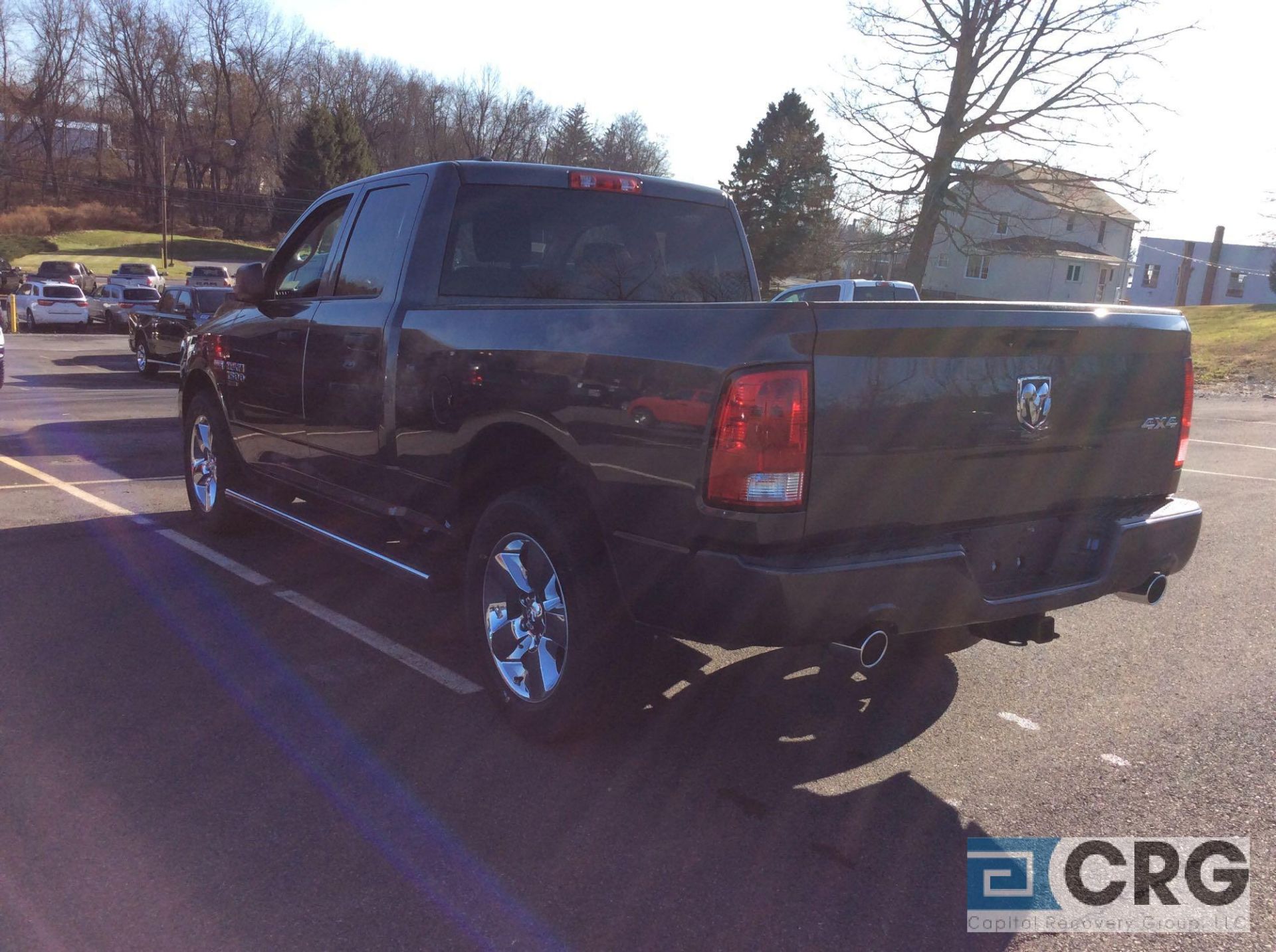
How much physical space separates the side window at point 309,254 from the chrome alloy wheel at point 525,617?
2.16 meters

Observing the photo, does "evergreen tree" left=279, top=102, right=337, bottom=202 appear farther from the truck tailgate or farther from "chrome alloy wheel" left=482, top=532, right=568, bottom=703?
the truck tailgate

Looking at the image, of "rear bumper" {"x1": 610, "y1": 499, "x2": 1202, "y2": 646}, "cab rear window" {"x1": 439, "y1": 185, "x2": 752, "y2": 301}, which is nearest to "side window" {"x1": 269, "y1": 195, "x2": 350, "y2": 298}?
"cab rear window" {"x1": 439, "y1": 185, "x2": 752, "y2": 301}

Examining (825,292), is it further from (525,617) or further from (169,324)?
(525,617)

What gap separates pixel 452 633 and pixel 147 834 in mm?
2032

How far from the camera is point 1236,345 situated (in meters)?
34.6

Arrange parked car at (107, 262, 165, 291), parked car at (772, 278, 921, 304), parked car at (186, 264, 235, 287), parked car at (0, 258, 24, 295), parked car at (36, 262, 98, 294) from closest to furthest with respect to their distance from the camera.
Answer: parked car at (772, 278, 921, 304)
parked car at (186, 264, 235, 287)
parked car at (107, 262, 165, 291)
parked car at (36, 262, 98, 294)
parked car at (0, 258, 24, 295)

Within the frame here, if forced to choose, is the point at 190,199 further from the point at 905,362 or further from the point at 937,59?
the point at 905,362

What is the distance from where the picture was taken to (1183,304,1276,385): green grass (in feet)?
93.5

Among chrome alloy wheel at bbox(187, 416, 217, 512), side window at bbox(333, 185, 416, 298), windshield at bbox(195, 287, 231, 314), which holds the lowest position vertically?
chrome alloy wheel at bbox(187, 416, 217, 512)

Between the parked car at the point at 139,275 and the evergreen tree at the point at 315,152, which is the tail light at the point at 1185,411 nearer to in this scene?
the parked car at the point at 139,275

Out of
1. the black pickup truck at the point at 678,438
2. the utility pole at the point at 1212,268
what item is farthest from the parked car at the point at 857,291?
the utility pole at the point at 1212,268

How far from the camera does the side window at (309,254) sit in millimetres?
5219

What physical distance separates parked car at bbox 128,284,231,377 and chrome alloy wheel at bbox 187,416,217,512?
11.9 meters

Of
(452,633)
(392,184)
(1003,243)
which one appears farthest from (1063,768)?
(1003,243)
